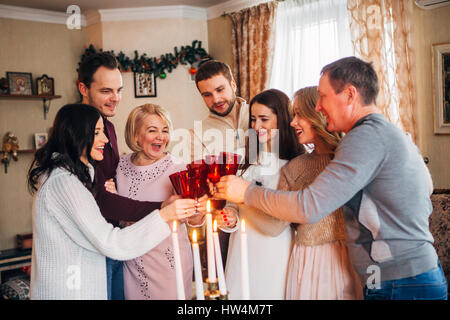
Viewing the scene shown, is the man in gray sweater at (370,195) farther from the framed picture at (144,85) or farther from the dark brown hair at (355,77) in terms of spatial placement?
the framed picture at (144,85)

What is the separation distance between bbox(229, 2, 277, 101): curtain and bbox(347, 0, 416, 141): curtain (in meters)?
1.00

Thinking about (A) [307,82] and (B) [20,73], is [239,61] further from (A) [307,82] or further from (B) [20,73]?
(B) [20,73]

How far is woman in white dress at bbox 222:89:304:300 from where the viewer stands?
1.48 meters

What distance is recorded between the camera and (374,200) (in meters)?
1.23

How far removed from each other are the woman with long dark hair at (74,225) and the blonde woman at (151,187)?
0.34m

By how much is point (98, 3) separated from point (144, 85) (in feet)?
3.18

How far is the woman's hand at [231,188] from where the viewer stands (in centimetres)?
129

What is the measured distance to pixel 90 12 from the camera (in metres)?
4.72

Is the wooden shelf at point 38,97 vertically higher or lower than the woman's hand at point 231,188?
higher

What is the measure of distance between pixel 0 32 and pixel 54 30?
0.56 meters

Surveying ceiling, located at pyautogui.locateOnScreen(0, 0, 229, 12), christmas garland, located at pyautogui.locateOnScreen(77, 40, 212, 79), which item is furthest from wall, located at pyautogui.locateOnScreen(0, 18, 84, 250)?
christmas garland, located at pyautogui.locateOnScreen(77, 40, 212, 79)

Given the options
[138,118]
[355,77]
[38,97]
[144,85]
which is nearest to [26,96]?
[38,97]

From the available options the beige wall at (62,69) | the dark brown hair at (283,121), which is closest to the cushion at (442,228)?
the dark brown hair at (283,121)
